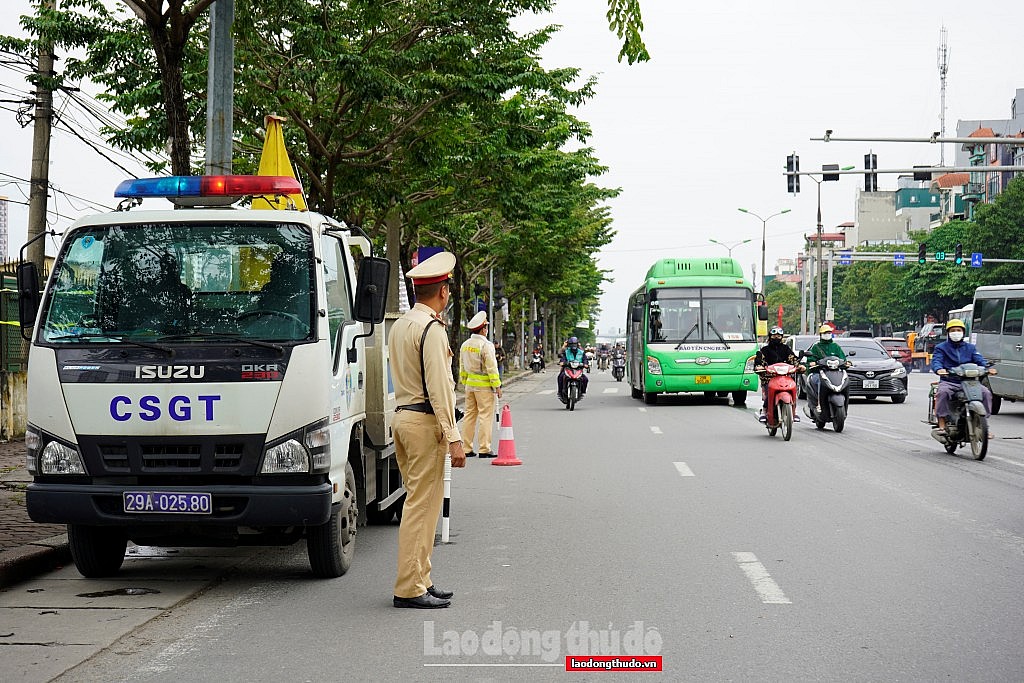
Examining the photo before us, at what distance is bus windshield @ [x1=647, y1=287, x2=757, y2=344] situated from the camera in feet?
97.1

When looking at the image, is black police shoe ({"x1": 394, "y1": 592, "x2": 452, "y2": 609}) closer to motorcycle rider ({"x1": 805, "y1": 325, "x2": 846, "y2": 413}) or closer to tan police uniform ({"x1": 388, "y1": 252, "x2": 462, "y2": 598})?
tan police uniform ({"x1": 388, "y1": 252, "x2": 462, "y2": 598})

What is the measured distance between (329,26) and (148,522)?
39.3 ft

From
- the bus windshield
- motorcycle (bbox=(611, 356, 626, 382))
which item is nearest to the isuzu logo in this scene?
the bus windshield

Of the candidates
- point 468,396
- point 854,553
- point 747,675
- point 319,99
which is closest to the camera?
point 747,675

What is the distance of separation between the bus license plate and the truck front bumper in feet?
0.08

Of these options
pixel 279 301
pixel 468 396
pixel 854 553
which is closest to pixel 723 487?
pixel 854 553

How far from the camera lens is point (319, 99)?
2017 centimetres

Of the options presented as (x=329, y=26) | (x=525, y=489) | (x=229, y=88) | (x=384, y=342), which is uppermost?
(x=329, y=26)

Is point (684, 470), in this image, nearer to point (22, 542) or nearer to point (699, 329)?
point (22, 542)

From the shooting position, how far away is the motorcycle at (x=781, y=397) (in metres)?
18.6

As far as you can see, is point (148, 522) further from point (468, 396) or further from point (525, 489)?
point (468, 396)

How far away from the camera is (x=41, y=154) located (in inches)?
768

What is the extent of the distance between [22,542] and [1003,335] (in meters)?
20.7

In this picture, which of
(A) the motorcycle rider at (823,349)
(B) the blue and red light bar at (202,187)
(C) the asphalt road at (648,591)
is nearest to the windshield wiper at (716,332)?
(A) the motorcycle rider at (823,349)
